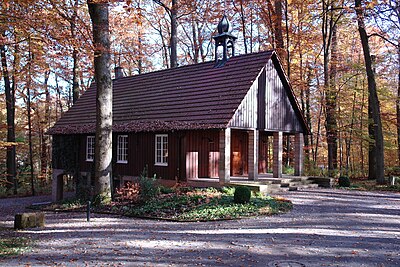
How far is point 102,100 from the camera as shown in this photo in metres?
14.9

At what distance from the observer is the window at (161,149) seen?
19688mm

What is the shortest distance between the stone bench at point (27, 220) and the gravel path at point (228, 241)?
0.44 m

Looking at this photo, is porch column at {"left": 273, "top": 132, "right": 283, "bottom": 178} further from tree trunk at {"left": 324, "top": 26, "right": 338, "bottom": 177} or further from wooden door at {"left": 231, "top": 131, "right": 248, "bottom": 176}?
tree trunk at {"left": 324, "top": 26, "right": 338, "bottom": 177}

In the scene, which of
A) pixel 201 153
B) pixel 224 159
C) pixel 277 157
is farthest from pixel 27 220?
pixel 277 157

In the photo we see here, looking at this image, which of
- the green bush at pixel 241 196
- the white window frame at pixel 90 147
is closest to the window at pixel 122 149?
the white window frame at pixel 90 147

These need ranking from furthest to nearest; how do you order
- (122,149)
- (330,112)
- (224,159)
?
(330,112) → (122,149) → (224,159)

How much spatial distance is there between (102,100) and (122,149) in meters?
7.50

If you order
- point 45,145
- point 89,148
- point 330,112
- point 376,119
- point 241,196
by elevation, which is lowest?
point 241,196

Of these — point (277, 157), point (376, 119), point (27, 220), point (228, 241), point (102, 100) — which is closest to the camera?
point (228, 241)

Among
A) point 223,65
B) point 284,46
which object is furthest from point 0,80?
point 284,46

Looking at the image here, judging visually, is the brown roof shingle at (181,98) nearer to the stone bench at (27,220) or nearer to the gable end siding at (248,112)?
the gable end siding at (248,112)

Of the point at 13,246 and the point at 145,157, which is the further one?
the point at 145,157

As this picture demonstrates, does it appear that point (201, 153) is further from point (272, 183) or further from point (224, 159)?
point (272, 183)

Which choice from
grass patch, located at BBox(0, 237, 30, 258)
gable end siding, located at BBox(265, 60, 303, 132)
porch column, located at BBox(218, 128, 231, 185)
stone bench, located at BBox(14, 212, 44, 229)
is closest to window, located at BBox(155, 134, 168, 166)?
porch column, located at BBox(218, 128, 231, 185)
